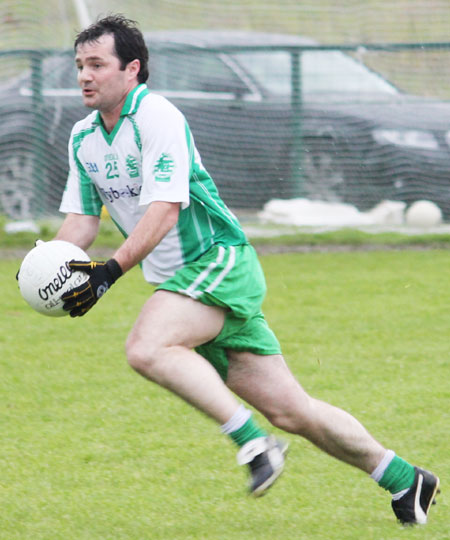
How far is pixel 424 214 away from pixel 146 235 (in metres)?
7.88

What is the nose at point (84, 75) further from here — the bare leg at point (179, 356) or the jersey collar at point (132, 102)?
the bare leg at point (179, 356)

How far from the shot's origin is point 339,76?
38.4ft

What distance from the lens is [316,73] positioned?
11672 millimetres

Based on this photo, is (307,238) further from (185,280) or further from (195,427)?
(185,280)

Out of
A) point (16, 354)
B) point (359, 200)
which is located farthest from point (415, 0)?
point (16, 354)

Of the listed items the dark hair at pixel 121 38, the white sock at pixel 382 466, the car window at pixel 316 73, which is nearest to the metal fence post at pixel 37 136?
the car window at pixel 316 73

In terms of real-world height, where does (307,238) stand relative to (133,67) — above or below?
below

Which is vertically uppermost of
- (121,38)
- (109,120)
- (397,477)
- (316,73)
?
(121,38)

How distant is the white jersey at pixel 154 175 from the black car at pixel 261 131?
721cm

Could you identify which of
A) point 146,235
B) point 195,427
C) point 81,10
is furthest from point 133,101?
point 81,10

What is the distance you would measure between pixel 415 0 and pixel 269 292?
4997mm

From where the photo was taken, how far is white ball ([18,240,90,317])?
146 inches

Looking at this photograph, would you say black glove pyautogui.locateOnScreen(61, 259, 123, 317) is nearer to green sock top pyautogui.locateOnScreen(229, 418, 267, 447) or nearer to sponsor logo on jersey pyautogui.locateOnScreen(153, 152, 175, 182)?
sponsor logo on jersey pyautogui.locateOnScreen(153, 152, 175, 182)

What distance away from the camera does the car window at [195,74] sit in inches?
447
